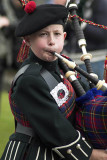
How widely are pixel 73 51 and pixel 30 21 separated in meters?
2.03

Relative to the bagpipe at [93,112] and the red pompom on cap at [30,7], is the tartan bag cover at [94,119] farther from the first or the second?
the red pompom on cap at [30,7]

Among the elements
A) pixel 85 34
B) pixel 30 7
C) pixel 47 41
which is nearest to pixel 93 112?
pixel 47 41

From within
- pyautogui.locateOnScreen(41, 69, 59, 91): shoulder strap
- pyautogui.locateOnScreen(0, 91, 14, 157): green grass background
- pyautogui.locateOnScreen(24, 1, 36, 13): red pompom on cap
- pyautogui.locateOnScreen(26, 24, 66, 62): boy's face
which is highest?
pyautogui.locateOnScreen(24, 1, 36, 13): red pompom on cap

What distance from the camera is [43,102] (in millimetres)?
2211

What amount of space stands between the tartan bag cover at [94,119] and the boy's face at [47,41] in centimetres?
36

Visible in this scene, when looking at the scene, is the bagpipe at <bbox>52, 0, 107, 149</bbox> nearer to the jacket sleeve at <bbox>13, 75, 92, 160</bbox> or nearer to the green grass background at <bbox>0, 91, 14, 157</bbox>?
the jacket sleeve at <bbox>13, 75, 92, 160</bbox>

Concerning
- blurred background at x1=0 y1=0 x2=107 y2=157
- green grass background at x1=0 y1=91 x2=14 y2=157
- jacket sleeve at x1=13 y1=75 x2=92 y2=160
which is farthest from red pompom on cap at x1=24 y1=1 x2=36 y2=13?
green grass background at x1=0 y1=91 x2=14 y2=157

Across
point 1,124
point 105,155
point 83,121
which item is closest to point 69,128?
point 83,121

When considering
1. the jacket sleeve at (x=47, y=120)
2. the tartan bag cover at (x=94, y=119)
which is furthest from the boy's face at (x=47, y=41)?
the tartan bag cover at (x=94, y=119)

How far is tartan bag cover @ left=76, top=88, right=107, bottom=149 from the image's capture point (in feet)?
7.29

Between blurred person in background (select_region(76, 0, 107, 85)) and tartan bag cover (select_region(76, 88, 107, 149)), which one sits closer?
tartan bag cover (select_region(76, 88, 107, 149))

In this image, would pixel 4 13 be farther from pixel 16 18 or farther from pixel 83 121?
pixel 83 121

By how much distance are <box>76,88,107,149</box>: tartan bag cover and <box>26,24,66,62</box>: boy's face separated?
14.0 inches

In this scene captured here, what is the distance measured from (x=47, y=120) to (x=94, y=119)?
0.28 m
